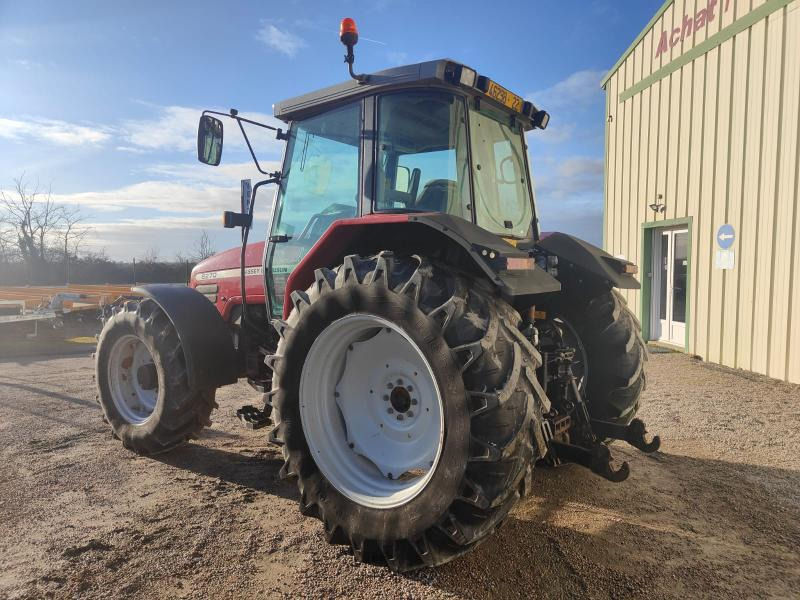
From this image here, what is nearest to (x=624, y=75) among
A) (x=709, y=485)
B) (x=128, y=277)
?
(x=709, y=485)

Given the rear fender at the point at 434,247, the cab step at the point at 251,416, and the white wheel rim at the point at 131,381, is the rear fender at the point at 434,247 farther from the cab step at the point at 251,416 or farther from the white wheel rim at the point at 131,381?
the white wheel rim at the point at 131,381

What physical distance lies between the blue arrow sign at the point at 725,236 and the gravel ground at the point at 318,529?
4.16 m

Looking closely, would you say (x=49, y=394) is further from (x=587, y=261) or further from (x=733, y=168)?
(x=733, y=168)

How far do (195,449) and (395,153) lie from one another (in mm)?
2943

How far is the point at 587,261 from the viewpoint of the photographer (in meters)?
3.65

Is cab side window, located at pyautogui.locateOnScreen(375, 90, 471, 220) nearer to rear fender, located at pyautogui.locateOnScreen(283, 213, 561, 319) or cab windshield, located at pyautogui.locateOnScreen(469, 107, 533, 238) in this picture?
cab windshield, located at pyautogui.locateOnScreen(469, 107, 533, 238)

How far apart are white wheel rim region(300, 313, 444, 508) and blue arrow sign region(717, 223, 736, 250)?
720 centimetres

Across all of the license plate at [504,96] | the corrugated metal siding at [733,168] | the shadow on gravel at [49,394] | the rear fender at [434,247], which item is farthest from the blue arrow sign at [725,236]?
the shadow on gravel at [49,394]

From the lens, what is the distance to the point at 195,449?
14.5 feet

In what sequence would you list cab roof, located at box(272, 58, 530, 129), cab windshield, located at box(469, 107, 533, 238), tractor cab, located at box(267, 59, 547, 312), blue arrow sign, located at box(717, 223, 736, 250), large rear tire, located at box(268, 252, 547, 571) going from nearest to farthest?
large rear tire, located at box(268, 252, 547, 571) → cab roof, located at box(272, 58, 530, 129) → tractor cab, located at box(267, 59, 547, 312) → cab windshield, located at box(469, 107, 533, 238) → blue arrow sign, located at box(717, 223, 736, 250)

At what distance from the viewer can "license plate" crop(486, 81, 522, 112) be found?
3186mm

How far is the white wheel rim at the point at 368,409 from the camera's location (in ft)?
9.13

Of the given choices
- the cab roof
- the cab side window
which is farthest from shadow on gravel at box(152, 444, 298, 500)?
the cab roof

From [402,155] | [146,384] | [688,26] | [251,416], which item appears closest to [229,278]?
[146,384]
